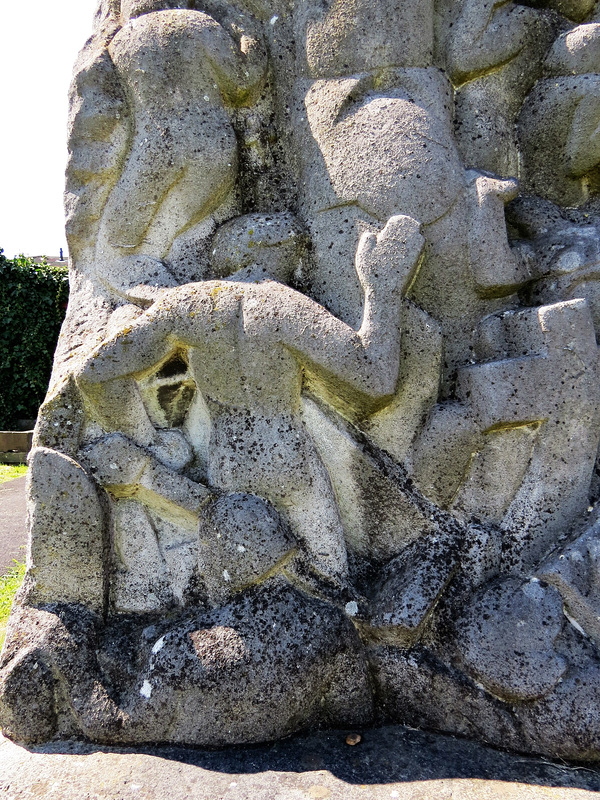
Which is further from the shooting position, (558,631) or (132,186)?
(132,186)

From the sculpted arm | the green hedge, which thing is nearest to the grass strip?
the green hedge

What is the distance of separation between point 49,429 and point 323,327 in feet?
3.37

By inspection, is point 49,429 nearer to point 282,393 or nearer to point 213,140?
point 282,393

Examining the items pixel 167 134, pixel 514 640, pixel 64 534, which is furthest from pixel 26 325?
pixel 514 640

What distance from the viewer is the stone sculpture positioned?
189cm

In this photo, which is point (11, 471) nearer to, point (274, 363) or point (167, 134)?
point (167, 134)

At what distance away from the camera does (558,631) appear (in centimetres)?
183

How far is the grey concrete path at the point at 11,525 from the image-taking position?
4.11 meters

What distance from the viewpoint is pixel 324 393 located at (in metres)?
2.14

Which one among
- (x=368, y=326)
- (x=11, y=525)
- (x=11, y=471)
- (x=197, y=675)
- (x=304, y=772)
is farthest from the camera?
(x=11, y=471)

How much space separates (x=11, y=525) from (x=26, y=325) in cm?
438

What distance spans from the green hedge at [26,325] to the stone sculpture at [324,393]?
21.5 feet

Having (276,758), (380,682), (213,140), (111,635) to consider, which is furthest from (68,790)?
(213,140)

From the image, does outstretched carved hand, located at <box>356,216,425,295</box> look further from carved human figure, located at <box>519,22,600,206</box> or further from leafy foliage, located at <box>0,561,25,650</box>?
leafy foliage, located at <box>0,561,25,650</box>
